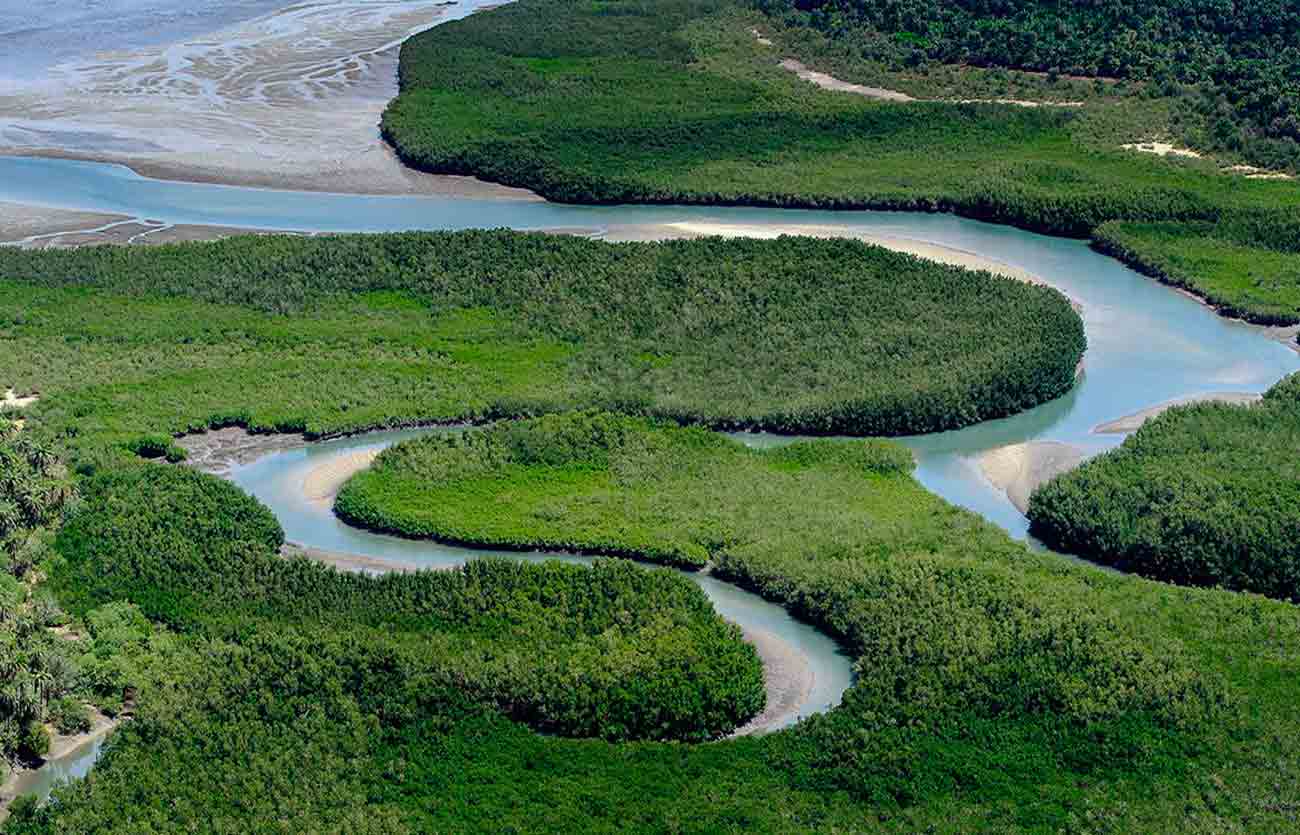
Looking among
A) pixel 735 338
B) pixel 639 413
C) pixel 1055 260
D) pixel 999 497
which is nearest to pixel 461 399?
pixel 639 413

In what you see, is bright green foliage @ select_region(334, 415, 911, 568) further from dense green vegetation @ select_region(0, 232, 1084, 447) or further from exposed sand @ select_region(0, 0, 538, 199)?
exposed sand @ select_region(0, 0, 538, 199)

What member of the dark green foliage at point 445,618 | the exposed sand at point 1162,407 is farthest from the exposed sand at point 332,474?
the exposed sand at point 1162,407

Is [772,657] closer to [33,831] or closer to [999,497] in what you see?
[999,497]

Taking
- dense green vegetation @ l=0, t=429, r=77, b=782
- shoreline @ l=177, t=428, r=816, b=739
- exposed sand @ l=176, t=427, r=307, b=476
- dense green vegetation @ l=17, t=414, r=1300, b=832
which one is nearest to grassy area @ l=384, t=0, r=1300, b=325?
dense green vegetation @ l=17, t=414, r=1300, b=832

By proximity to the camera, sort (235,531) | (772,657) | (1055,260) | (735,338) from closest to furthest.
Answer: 1. (772,657)
2. (235,531)
3. (735,338)
4. (1055,260)

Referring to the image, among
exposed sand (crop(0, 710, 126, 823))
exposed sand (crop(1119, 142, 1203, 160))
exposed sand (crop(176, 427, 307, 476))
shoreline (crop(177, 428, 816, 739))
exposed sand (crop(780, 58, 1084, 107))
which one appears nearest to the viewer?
exposed sand (crop(0, 710, 126, 823))

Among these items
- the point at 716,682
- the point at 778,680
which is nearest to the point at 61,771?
the point at 716,682
